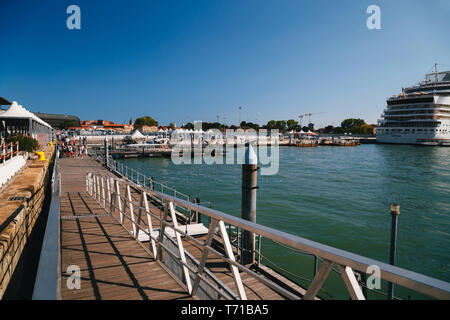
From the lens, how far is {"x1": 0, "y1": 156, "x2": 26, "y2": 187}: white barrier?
9367mm

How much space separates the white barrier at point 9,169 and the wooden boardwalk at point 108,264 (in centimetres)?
333

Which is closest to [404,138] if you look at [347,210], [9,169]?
[347,210]

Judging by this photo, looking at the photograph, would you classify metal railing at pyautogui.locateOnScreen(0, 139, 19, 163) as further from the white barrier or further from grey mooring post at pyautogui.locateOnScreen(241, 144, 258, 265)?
grey mooring post at pyautogui.locateOnScreen(241, 144, 258, 265)

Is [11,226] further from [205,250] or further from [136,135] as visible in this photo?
[136,135]

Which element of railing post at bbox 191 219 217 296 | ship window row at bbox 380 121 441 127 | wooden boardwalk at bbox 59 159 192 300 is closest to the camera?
railing post at bbox 191 219 217 296

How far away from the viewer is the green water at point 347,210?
11.5 metres

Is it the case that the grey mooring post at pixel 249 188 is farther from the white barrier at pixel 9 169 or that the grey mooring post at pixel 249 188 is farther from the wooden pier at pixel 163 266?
the white barrier at pixel 9 169

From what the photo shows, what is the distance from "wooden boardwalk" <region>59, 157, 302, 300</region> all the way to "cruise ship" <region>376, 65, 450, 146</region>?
103646mm

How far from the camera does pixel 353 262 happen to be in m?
1.61

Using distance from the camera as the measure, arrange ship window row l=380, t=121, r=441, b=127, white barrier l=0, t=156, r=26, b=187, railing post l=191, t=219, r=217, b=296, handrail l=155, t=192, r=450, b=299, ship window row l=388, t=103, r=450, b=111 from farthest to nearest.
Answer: ship window row l=388, t=103, r=450, b=111
ship window row l=380, t=121, r=441, b=127
white barrier l=0, t=156, r=26, b=187
railing post l=191, t=219, r=217, b=296
handrail l=155, t=192, r=450, b=299

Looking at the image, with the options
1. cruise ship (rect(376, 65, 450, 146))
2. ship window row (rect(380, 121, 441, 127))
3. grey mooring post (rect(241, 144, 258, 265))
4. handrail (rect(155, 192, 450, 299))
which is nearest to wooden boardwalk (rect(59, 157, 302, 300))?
grey mooring post (rect(241, 144, 258, 265))

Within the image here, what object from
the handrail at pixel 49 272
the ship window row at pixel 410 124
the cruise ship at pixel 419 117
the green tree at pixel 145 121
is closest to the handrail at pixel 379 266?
the handrail at pixel 49 272

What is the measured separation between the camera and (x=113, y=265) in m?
4.68
